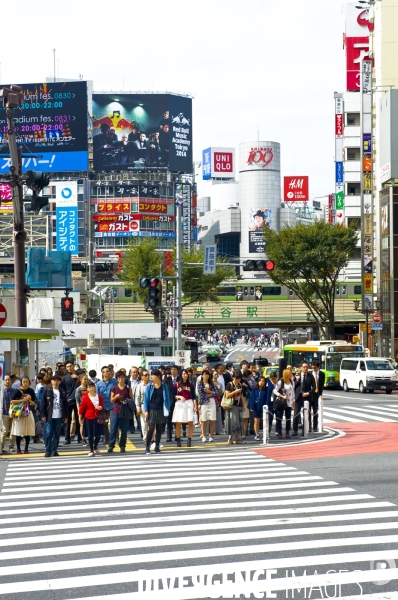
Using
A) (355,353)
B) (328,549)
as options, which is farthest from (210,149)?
(328,549)

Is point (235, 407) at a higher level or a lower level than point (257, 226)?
lower

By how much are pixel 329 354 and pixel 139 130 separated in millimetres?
83969

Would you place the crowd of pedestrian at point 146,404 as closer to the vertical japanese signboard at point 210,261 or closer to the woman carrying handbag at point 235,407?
the woman carrying handbag at point 235,407

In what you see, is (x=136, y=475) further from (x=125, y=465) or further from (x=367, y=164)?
(x=367, y=164)

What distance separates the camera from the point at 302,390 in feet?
75.8

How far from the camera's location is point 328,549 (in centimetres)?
958

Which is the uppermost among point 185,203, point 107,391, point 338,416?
point 185,203

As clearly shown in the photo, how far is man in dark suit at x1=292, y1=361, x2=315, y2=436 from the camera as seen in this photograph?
22.8m

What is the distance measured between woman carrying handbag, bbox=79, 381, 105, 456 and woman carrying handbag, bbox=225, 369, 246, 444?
2.91 meters

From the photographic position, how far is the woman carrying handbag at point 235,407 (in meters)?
20.5

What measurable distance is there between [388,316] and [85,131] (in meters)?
51.6

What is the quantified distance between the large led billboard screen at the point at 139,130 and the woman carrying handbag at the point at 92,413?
4447 inches

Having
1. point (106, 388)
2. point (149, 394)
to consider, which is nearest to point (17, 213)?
point (106, 388)

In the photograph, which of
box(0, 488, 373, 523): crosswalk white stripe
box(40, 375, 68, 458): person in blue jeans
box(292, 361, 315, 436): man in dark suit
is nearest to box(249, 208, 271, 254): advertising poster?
box(292, 361, 315, 436): man in dark suit
